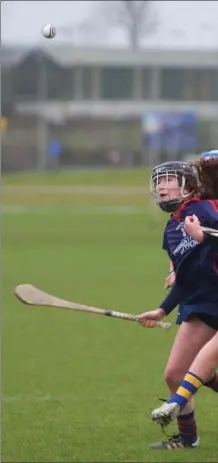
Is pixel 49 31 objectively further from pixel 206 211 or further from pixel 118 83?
pixel 118 83

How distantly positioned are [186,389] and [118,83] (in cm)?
6592

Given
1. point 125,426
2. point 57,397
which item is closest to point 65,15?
point 57,397

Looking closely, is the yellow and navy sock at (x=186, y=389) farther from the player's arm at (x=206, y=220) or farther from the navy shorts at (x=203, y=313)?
the player's arm at (x=206, y=220)

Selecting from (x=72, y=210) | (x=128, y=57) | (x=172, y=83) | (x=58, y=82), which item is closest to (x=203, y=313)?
(x=72, y=210)

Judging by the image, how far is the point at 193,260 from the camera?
6387 millimetres

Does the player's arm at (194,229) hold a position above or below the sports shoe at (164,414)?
above

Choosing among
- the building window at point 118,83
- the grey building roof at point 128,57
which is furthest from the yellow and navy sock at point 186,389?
the building window at point 118,83

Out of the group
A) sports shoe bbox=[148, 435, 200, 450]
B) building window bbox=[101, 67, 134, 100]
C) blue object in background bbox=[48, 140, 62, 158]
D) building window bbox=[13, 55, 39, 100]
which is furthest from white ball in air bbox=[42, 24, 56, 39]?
building window bbox=[101, 67, 134, 100]

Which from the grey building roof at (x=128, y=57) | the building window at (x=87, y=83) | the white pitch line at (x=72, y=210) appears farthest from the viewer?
the building window at (x=87, y=83)

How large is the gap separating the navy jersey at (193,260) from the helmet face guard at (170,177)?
56 mm

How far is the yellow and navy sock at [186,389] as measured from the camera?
6.11 meters

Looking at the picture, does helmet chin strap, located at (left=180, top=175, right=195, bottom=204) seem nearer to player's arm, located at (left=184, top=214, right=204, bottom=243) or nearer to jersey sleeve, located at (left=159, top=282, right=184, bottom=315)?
player's arm, located at (left=184, top=214, right=204, bottom=243)

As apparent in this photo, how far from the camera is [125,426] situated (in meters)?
7.69

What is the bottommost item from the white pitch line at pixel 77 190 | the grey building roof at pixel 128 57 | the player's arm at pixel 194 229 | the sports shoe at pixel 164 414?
the white pitch line at pixel 77 190
